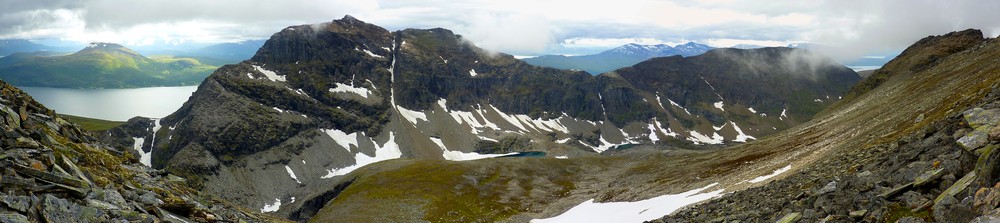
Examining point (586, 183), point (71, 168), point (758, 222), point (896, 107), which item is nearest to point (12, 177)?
point (71, 168)

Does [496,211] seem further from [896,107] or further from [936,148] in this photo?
[936,148]

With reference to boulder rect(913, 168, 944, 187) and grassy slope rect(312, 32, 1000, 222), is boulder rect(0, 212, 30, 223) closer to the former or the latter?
boulder rect(913, 168, 944, 187)

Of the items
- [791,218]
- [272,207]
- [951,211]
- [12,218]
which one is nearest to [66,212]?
[12,218]

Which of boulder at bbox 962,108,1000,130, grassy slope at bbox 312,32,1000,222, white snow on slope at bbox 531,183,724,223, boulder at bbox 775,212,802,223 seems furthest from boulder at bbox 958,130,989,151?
grassy slope at bbox 312,32,1000,222

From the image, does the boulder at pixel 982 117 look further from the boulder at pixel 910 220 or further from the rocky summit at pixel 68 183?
the rocky summit at pixel 68 183

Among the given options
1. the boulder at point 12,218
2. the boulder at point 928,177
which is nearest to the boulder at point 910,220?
the boulder at point 928,177

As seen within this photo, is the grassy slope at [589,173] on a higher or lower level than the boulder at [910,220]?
lower

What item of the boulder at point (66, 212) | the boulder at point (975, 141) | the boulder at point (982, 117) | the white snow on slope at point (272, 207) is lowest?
the white snow on slope at point (272, 207)
